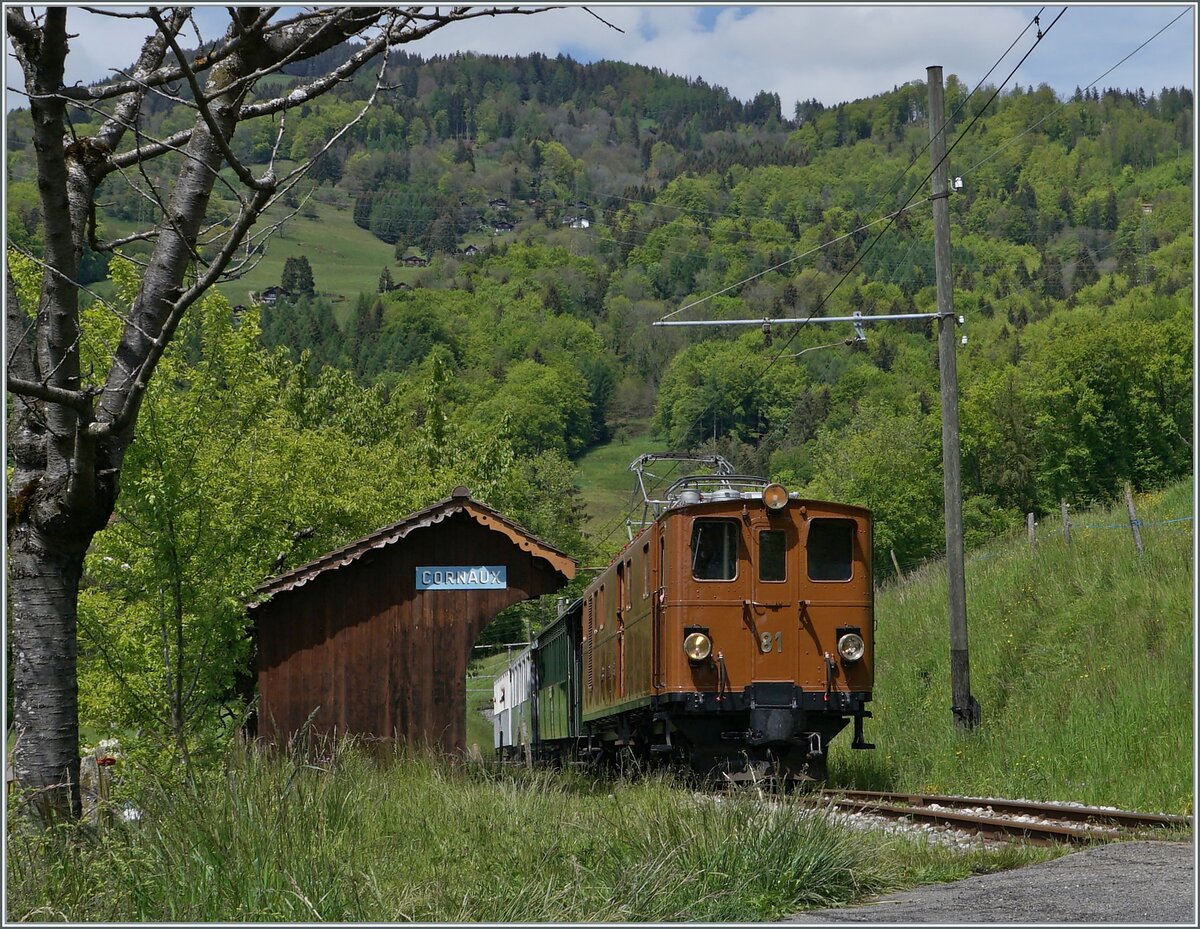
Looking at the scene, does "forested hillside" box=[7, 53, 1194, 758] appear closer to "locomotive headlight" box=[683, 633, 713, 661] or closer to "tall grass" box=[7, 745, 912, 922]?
"tall grass" box=[7, 745, 912, 922]

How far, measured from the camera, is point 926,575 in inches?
1257

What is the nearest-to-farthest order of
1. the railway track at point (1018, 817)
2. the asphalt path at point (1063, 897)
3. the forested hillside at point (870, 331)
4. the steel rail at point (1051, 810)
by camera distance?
the asphalt path at point (1063, 897)
the railway track at point (1018, 817)
the steel rail at point (1051, 810)
the forested hillside at point (870, 331)

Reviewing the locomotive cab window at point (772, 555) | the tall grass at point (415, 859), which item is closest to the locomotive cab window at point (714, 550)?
the locomotive cab window at point (772, 555)

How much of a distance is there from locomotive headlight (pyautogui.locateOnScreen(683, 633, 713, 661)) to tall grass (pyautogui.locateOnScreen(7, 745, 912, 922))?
492 cm

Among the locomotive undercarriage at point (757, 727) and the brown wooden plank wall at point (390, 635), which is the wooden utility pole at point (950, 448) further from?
the brown wooden plank wall at point (390, 635)

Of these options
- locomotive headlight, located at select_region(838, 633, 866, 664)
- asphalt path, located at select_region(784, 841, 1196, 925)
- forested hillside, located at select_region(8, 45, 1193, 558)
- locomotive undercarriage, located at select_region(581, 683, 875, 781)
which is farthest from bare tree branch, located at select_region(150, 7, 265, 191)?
forested hillside, located at select_region(8, 45, 1193, 558)

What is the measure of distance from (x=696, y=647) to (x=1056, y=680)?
683 cm

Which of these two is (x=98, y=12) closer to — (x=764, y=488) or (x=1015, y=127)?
(x=764, y=488)

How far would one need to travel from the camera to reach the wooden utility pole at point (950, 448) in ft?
58.6

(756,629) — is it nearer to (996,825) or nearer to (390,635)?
(996,825)

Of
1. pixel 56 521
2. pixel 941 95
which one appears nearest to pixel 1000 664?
pixel 941 95

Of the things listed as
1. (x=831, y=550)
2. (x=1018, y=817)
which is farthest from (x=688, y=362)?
(x=1018, y=817)

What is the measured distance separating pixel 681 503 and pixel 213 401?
36.7 feet

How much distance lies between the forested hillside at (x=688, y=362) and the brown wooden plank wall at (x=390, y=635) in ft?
4.05
